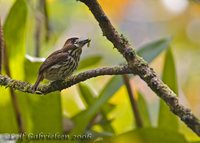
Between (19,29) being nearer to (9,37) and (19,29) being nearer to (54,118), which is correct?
(9,37)

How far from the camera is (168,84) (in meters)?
1.44

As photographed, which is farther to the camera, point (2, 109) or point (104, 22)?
point (2, 109)

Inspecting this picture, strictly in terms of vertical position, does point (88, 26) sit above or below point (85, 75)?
above

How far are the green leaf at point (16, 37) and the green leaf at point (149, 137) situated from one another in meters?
0.30

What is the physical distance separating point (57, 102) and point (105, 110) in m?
0.23

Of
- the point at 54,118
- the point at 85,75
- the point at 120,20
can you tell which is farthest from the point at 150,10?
the point at 85,75

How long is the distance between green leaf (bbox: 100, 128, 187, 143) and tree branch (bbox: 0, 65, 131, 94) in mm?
416

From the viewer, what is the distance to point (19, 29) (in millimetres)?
1489

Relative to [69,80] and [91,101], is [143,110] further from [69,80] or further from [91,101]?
[69,80]

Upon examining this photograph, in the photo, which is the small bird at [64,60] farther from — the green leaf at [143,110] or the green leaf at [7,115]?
the green leaf at [143,110]

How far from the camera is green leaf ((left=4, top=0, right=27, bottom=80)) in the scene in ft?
4.83

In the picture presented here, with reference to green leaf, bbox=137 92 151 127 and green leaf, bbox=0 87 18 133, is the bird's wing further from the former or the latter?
green leaf, bbox=137 92 151 127

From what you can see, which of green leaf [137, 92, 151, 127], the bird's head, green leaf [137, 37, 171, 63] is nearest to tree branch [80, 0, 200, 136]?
the bird's head

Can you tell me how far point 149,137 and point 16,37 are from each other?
1.42 ft
